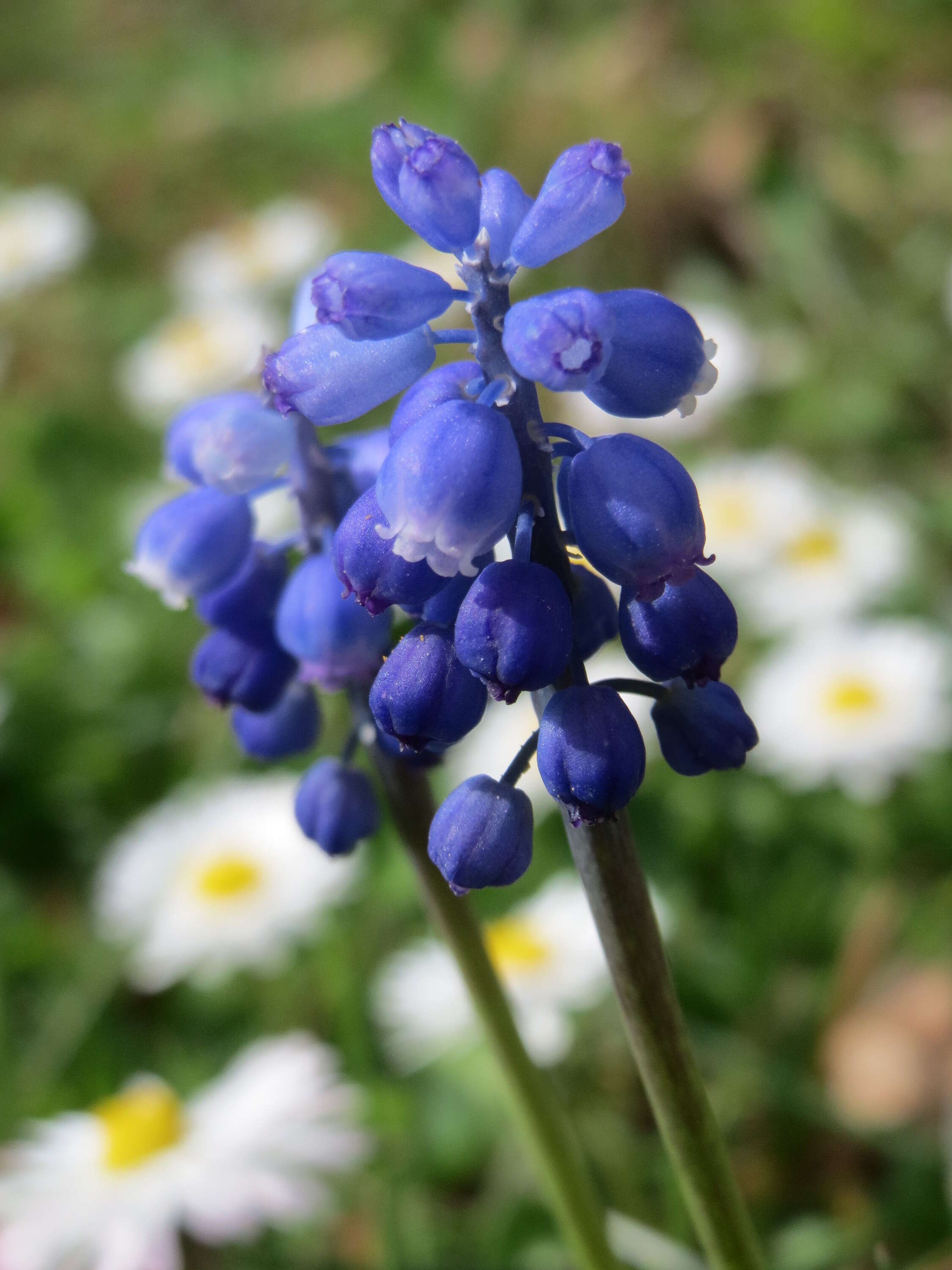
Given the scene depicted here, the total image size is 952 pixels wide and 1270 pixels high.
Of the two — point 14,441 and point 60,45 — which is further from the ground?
point 60,45

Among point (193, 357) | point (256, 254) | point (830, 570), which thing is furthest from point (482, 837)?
point (256, 254)

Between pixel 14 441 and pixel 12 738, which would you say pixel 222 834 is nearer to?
pixel 12 738

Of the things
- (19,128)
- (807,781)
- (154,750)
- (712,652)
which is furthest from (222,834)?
(19,128)

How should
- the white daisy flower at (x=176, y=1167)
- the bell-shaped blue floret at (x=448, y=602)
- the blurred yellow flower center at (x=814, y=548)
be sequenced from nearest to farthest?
the bell-shaped blue floret at (x=448, y=602) → the white daisy flower at (x=176, y=1167) → the blurred yellow flower center at (x=814, y=548)

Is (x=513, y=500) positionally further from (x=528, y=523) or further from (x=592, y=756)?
(x=592, y=756)

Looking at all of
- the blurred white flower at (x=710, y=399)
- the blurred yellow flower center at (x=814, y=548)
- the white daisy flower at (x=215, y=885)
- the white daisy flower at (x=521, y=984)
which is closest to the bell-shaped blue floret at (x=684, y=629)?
the white daisy flower at (x=521, y=984)

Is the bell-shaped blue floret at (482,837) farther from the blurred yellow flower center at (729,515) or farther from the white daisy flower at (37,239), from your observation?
the white daisy flower at (37,239)
